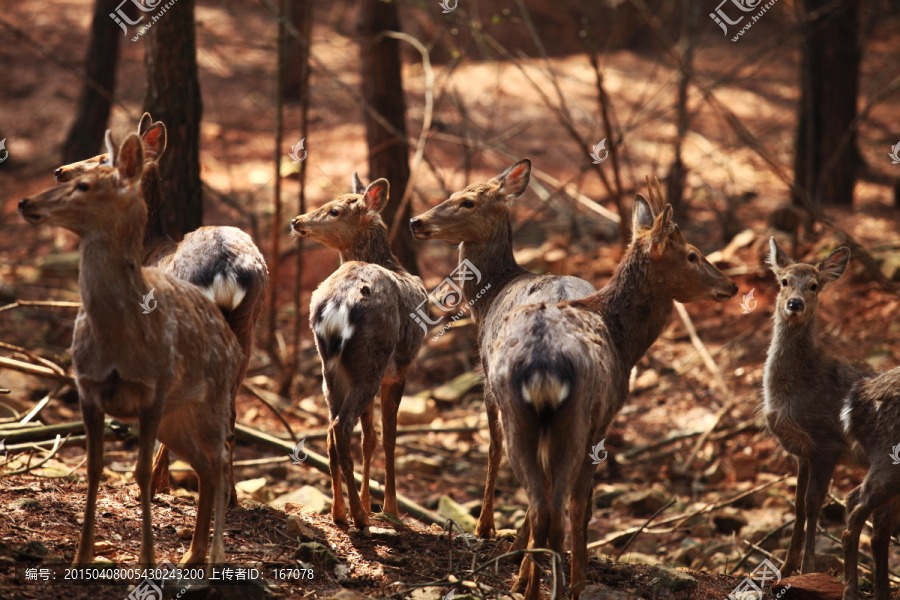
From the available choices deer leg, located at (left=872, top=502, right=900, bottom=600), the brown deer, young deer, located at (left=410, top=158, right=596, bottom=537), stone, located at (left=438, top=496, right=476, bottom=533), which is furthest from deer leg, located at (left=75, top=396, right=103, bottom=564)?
deer leg, located at (left=872, top=502, right=900, bottom=600)

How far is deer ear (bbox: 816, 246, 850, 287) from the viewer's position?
21.5 ft

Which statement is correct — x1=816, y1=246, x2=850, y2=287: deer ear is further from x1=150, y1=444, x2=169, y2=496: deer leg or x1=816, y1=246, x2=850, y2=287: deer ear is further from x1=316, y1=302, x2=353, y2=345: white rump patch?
x1=150, y1=444, x2=169, y2=496: deer leg

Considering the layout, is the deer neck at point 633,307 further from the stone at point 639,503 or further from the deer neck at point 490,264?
the stone at point 639,503

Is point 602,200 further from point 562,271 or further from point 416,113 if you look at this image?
point 416,113

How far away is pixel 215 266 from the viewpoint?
5.94 metres

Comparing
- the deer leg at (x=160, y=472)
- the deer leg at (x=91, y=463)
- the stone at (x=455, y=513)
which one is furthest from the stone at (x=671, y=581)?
the deer leg at (x=160, y=472)

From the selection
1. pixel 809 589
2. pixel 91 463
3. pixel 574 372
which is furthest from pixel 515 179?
pixel 91 463

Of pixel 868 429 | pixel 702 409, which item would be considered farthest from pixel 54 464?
pixel 702 409

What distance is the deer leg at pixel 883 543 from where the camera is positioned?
5.67 metres

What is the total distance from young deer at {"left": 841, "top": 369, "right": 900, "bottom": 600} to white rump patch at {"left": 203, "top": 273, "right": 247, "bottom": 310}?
4.31 metres

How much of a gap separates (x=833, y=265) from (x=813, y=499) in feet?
5.97

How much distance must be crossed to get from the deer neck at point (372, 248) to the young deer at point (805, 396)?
10.1ft

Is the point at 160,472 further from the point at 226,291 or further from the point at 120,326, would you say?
the point at 120,326

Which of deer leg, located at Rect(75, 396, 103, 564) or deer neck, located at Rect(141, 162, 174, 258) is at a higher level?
deer neck, located at Rect(141, 162, 174, 258)
